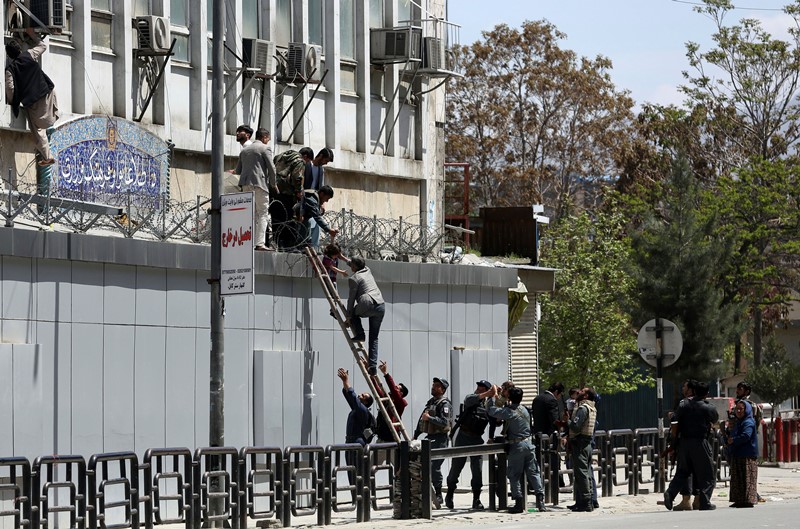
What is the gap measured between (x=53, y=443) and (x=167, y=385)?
1979mm

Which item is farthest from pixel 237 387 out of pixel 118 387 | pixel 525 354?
pixel 525 354

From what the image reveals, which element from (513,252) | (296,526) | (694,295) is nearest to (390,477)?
(296,526)

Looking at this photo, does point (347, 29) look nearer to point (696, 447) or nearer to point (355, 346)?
point (355, 346)

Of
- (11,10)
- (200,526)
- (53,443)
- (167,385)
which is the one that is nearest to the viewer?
(200,526)

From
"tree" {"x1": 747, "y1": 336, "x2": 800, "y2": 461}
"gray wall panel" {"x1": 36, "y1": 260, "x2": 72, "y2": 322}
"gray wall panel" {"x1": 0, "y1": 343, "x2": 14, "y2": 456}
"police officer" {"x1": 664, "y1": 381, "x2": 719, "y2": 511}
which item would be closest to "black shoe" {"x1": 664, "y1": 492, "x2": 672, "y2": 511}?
"police officer" {"x1": 664, "y1": 381, "x2": 719, "y2": 511}

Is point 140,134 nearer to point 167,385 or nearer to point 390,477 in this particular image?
point 167,385

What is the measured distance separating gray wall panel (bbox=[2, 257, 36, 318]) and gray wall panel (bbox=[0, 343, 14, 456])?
0.41m

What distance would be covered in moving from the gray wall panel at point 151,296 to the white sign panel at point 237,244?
1382mm

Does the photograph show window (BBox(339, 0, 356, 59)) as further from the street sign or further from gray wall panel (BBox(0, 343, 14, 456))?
gray wall panel (BBox(0, 343, 14, 456))

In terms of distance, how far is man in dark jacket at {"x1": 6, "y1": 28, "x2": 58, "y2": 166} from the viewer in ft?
64.3

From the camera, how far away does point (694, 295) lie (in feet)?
134

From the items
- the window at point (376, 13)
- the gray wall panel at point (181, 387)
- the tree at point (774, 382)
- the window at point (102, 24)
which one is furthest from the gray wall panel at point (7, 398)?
the tree at point (774, 382)

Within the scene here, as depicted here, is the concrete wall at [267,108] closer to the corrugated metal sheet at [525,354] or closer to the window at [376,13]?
the window at [376,13]

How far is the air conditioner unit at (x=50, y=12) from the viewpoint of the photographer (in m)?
20.8
